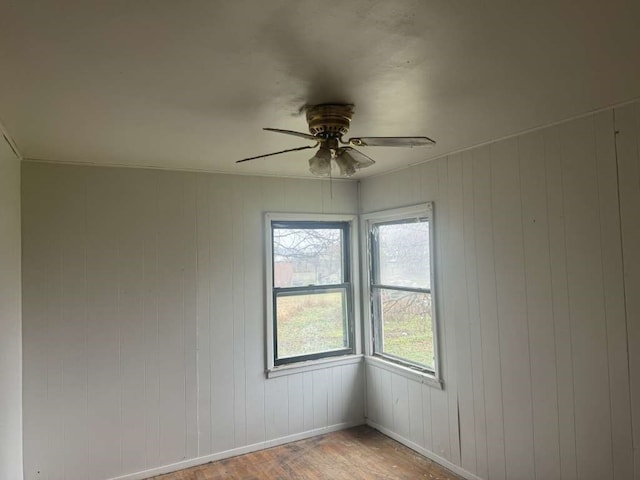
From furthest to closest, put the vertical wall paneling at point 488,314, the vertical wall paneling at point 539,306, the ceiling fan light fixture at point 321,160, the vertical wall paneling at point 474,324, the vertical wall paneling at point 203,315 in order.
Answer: the vertical wall paneling at point 203,315 < the vertical wall paneling at point 474,324 < the vertical wall paneling at point 488,314 < the vertical wall paneling at point 539,306 < the ceiling fan light fixture at point 321,160

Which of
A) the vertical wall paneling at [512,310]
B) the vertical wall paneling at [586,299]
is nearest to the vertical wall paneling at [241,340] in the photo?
the vertical wall paneling at [512,310]

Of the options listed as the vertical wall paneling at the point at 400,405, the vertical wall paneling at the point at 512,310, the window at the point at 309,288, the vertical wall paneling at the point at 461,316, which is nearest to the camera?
the vertical wall paneling at the point at 512,310

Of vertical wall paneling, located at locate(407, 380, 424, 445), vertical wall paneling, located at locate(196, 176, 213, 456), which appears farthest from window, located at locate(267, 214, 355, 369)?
vertical wall paneling, located at locate(407, 380, 424, 445)

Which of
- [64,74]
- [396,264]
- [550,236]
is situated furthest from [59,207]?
[550,236]

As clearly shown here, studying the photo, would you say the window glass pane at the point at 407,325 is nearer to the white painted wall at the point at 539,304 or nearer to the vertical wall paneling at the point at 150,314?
the white painted wall at the point at 539,304

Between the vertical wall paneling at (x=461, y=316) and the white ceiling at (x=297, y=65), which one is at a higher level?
the white ceiling at (x=297, y=65)

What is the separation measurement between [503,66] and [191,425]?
345 centimetres

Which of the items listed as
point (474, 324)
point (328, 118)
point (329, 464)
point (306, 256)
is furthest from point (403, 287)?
point (328, 118)

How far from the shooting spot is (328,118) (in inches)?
84.0

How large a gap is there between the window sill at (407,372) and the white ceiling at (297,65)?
2.04 m

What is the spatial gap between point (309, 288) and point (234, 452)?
63.3 inches

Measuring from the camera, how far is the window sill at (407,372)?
11.5ft

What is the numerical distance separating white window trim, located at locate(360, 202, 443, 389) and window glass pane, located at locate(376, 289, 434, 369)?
109 mm

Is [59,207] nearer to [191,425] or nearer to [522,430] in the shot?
[191,425]
